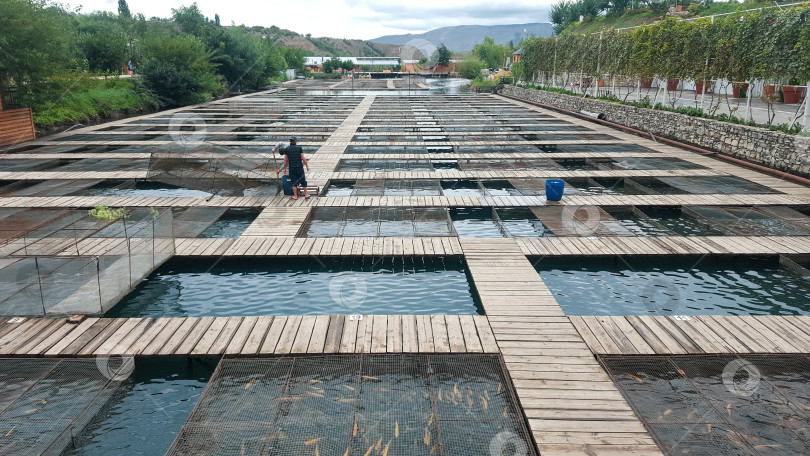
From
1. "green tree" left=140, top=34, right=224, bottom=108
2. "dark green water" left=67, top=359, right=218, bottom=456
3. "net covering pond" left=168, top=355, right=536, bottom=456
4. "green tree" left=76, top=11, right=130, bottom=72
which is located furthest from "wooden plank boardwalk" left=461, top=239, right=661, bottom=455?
"green tree" left=76, top=11, right=130, bottom=72

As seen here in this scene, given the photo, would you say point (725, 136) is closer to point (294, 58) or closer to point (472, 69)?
point (472, 69)

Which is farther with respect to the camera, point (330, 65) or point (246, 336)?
point (330, 65)

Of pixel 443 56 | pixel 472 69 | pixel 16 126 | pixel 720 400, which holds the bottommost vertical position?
pixel 720 400

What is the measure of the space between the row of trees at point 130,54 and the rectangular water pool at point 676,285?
930 inches

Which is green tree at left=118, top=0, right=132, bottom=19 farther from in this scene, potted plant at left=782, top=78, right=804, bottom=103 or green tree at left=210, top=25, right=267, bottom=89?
potted plant at left=782, top=78, right=804, bottom=103

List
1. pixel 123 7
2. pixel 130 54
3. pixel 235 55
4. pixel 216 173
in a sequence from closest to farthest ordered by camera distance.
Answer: pixel 216 173 → pixel 130 54 → pixel 235 55 → pixel 123 7

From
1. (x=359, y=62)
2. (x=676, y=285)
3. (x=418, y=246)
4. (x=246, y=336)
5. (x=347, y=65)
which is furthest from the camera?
(x=359, y=62)

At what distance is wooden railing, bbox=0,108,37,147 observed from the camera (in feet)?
70.3

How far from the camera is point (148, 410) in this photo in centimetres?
614

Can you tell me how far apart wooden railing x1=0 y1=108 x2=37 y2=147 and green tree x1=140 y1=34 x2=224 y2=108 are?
1493 centimetres

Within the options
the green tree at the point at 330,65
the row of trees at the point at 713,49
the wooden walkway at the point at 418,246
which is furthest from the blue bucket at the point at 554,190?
the green tree at the point at 330,65

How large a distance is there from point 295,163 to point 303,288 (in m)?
5.03

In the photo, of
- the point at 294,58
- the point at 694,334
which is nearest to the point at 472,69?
the point at 294,58

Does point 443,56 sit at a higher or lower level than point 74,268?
higher
